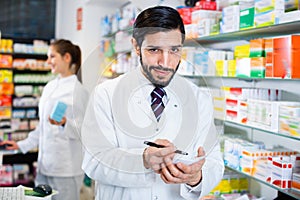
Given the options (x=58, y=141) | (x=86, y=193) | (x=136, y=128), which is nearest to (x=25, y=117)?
(x=86, y=193)

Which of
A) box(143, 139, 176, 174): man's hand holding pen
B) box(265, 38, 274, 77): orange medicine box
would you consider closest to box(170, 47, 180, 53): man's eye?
box(143, 139, 176, 174): man's hand holding pen

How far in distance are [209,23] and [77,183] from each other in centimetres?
163

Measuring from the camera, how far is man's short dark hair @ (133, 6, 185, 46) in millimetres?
1240

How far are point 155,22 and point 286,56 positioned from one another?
112cm

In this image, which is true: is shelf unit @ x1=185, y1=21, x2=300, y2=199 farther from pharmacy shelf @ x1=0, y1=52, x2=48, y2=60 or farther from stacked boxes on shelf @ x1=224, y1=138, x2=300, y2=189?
pharmacy shelf @ x1=0, y1=52, x2=48, y2=60

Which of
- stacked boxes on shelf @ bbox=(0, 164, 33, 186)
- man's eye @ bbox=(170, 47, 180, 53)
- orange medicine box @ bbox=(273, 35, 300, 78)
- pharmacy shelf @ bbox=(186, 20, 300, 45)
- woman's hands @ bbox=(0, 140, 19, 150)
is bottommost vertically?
stacked boxes on shelf @ bbox=(0, 164, 33, 186)

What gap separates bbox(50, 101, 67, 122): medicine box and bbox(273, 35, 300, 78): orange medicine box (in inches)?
60.1

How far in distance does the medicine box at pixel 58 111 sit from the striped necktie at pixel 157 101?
1.66 meters

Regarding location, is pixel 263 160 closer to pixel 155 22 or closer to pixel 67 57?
pixel 155 22

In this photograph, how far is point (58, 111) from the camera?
2.79 metres

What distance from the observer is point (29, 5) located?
6.02 meters

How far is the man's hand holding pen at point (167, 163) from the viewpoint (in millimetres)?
1191

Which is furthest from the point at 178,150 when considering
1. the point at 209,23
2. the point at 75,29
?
the point at 75,29

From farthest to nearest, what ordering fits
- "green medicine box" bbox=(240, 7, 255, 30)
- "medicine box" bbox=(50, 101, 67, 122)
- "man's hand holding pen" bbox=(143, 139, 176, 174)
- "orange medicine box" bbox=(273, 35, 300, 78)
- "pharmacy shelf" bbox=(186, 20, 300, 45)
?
"medicine box" bbox=(50, 101, 67, 122) → "green medicine box" bbox=(240, 7, 255, 30) → "pharmacy shelf" bbox=(186, 20, 300, 45) → "orange medicine box" bbox=(273, 35, 300, 78) → "man's hand holding pen" bbox=(143, 139, 176, 174)
